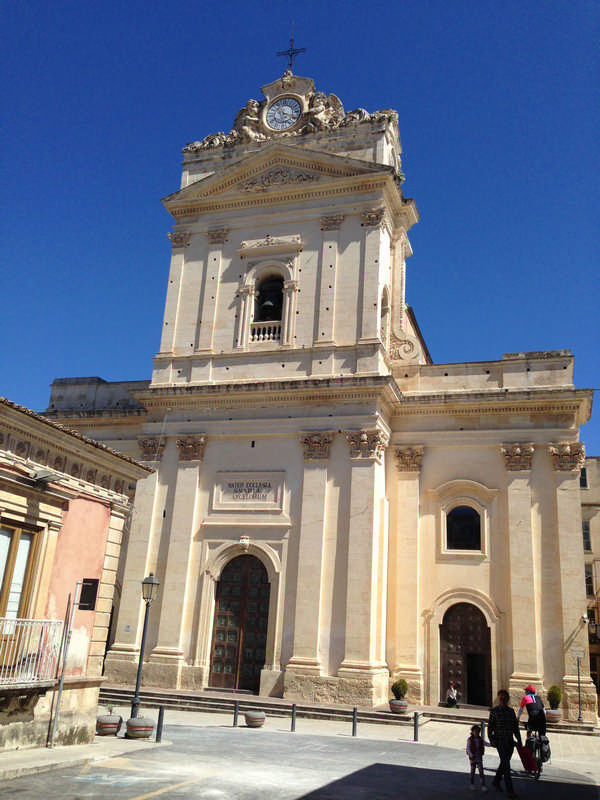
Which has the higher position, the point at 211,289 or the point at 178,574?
the point at 211,289

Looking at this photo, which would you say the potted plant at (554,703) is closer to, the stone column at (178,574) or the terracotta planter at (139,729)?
the stone column at (178,574)

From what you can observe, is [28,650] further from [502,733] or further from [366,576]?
[366,576]

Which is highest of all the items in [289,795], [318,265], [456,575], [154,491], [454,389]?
[318,265]

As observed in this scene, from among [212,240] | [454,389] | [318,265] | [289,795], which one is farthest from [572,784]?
[212,240]

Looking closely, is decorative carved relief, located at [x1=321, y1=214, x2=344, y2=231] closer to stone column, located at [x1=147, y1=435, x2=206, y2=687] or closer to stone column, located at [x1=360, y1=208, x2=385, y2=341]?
stone column, located at [x1=360, y1=208, x2=385, y2=341]

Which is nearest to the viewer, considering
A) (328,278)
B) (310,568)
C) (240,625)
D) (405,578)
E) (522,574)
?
(522,574)

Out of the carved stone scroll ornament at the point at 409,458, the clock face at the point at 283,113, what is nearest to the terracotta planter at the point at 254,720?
the carved stone scroll ornament at the point at 409,458

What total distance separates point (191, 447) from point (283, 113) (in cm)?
1449

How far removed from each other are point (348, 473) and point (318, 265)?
8.09 meters

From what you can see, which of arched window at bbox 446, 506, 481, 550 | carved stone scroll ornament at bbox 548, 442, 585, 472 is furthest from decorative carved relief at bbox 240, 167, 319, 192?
arched window at bbox 446, 506, 481, 550

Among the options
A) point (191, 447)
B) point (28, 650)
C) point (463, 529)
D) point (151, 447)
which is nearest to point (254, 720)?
point (28, 650)

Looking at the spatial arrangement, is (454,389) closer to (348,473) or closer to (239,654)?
(348,473)

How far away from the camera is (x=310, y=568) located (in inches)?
934

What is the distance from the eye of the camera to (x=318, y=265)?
27.6m
